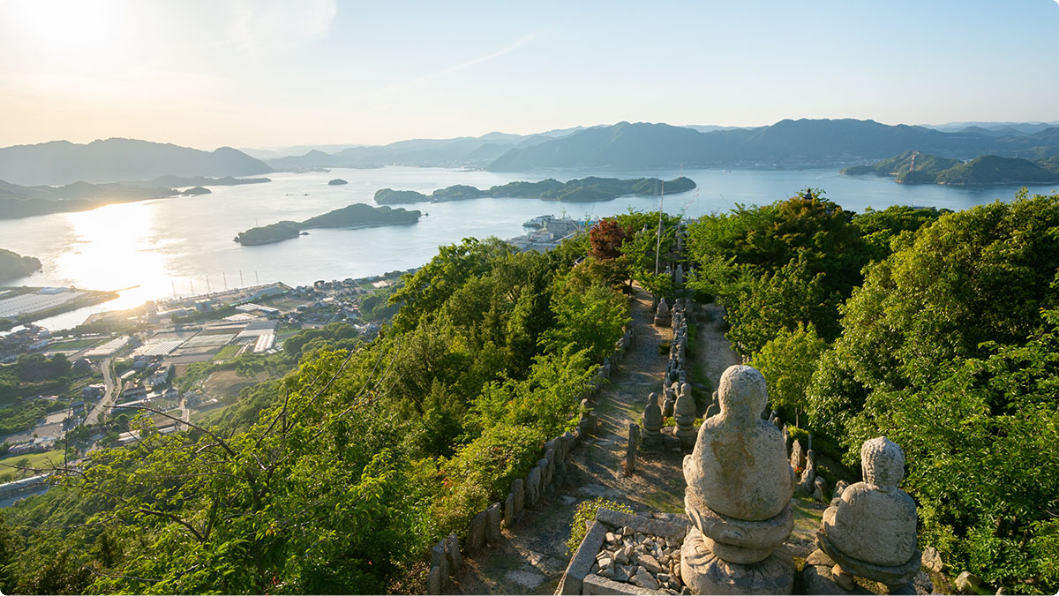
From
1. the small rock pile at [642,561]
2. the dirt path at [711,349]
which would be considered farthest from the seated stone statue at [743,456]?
the dirt path at [711,349]

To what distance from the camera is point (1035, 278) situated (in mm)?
10805

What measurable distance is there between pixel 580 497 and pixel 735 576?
218 inches

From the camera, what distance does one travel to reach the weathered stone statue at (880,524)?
181 inches

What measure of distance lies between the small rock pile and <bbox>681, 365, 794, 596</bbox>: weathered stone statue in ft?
1.60

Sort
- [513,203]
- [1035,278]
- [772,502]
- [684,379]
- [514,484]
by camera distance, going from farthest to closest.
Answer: [513,203] → [684,379] → [1035,278] → [514,484] → [772,502]

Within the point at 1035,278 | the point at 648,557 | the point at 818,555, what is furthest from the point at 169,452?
the point at 1035,278

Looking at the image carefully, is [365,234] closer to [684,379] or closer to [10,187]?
[684,379]

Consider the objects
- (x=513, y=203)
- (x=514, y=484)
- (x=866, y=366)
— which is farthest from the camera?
(x=513, y=203)

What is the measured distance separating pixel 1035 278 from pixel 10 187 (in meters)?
233

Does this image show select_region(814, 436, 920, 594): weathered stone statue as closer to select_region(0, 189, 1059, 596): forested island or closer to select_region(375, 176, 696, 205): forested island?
select_region(0, 189, 1059, 596): forested island

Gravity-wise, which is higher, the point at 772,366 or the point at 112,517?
the point at 112,517

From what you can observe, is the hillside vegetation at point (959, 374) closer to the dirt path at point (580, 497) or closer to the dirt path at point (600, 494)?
the dirt path at point (600, 494)

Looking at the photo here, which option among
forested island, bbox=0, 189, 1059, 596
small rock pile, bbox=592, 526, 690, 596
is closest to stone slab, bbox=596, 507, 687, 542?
small rock pile, bbox=592, 526, 690, 596

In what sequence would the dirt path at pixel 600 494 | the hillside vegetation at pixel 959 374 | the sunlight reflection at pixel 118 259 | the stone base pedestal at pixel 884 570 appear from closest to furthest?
the stone base pedestal at pixel 884 570 < the hillside vegetation at pixel 959 374 < the dirt path at pixel 600 494 < the sunlight reflection at pixel 118 259
